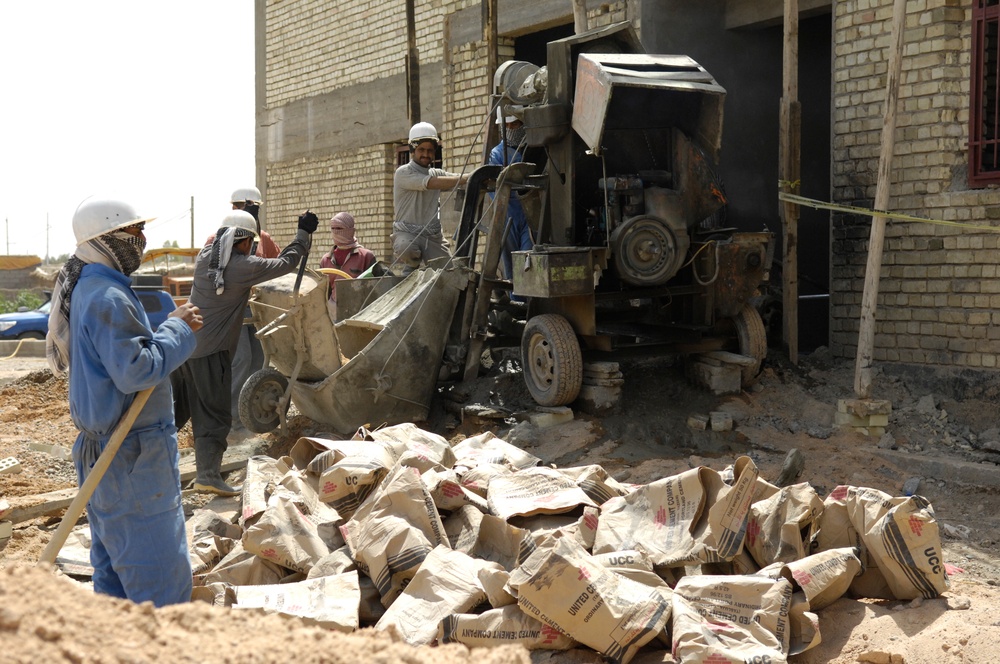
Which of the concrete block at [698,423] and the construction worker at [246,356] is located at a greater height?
the construction worker at [246,356]

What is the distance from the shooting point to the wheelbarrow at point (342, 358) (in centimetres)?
735

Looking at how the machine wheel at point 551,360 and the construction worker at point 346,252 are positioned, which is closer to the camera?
the machine wheel at point 551,360

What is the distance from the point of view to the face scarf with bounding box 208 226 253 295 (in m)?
6.52

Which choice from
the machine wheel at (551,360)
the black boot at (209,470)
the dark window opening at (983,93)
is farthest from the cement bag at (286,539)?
→ the dark window opening at (983,93)

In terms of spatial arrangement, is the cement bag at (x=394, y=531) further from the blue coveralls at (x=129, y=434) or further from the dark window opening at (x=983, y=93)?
the dark window opening at (x=983, y=93)

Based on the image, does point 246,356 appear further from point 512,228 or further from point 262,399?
point 512,228

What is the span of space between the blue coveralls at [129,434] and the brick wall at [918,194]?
19.5ft

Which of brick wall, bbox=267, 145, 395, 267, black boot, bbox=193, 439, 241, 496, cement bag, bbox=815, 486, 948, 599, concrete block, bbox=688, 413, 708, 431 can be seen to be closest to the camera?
cement bag, bbox=815, 486, 948, 599

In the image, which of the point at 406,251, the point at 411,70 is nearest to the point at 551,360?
the point at 406,251

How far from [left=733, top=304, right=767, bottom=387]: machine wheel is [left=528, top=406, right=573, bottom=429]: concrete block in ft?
4.68

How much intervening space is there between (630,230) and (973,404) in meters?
2.79

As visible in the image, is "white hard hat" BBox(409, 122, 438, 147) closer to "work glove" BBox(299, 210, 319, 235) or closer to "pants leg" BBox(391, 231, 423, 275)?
"pants leg" BBox(391, 231, 423, 275)

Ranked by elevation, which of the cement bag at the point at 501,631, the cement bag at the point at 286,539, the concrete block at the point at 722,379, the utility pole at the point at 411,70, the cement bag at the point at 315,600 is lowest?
the cement bag at the point at 501,631

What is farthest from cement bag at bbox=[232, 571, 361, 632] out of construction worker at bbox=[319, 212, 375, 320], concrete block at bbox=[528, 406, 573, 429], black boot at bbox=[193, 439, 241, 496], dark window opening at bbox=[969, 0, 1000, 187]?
construction worker at bbox=[319, 212, 375, 320]
